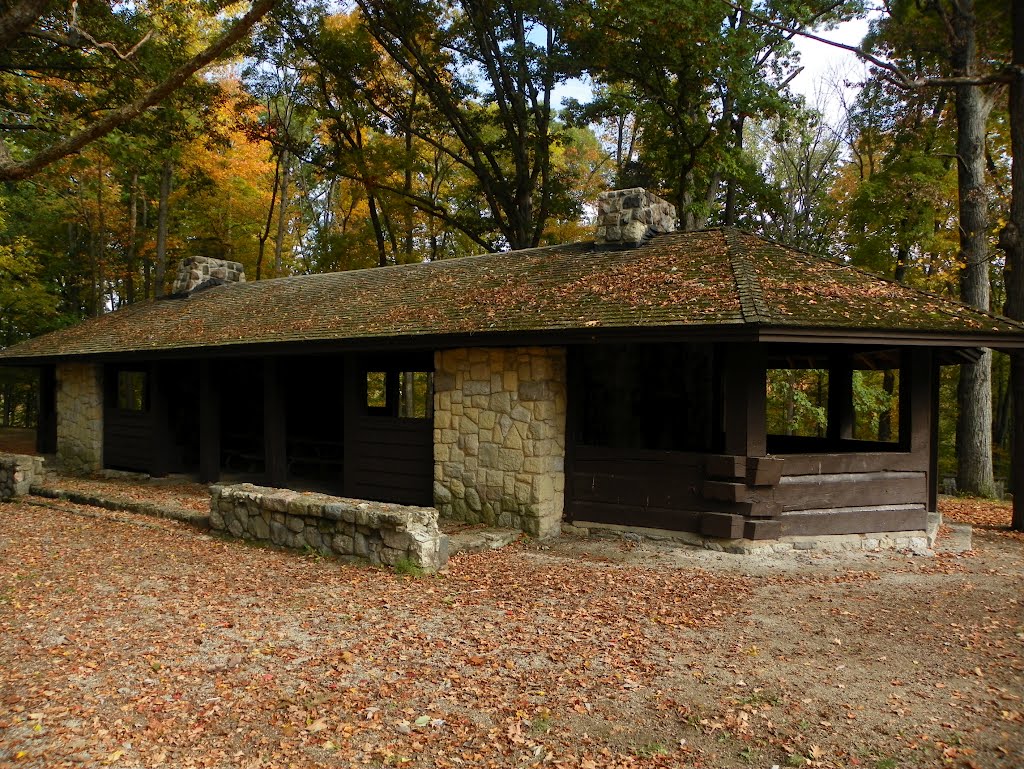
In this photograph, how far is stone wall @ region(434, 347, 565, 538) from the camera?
27.8 feet

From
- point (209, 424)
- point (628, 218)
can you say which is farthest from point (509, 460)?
point (209, 424)

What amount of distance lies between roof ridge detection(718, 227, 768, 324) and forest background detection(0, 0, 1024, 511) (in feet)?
11.9

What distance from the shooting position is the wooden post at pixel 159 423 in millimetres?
13078

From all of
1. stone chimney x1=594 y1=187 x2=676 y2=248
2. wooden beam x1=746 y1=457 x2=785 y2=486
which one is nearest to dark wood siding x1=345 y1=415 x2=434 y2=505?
stone chimney x1=594 y1=187 x2=676 y2=248

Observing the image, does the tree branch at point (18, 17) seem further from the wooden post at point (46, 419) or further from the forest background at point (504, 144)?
the wooden post at point (46, 419)

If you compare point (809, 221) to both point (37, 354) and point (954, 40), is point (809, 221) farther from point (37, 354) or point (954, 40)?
point (37, 354)

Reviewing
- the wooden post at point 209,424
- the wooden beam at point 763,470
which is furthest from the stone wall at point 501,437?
the wooden post at point 209,424

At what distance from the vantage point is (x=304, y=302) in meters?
12.5

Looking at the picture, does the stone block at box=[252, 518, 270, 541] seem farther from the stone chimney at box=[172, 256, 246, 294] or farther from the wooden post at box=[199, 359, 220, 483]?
the stone chimney at box=[172, 256, 246, 294]

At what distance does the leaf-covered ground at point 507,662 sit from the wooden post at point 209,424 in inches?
201

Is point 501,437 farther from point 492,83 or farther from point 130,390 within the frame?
point 130,390

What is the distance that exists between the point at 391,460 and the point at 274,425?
8.85 ft

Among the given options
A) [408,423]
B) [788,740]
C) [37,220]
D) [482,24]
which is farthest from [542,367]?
[37,220]

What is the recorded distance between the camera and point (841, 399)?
1038 cm
